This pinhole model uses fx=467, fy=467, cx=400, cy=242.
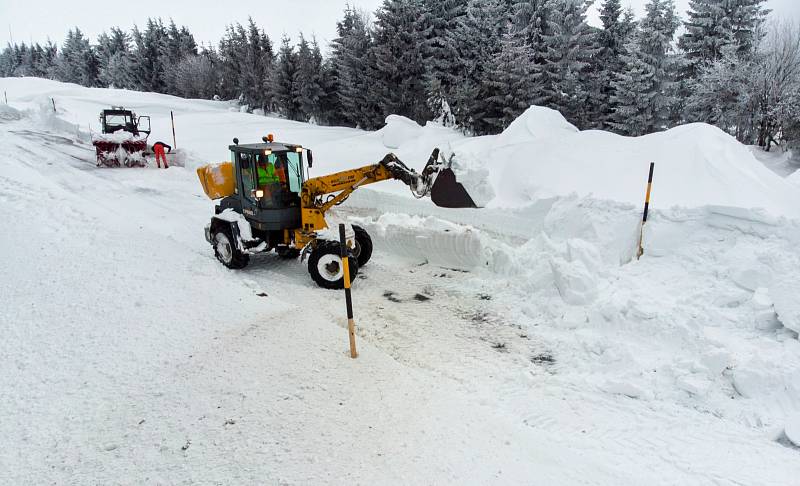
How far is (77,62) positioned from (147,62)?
1468 centimetres

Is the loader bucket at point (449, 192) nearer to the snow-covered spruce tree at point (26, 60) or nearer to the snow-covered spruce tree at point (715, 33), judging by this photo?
the snow-covered spruce tree at point (715, 33)

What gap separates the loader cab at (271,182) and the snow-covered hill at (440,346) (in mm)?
966

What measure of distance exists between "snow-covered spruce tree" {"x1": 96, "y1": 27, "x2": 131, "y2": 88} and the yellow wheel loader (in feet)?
191

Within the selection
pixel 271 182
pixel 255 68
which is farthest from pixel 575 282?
pixel 255 68

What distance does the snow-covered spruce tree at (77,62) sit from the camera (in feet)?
199

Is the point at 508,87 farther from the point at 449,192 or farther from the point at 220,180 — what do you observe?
the point at 220,180

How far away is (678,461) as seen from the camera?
353 cm

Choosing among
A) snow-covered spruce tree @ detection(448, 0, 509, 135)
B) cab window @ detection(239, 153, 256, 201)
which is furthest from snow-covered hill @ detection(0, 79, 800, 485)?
snow-covered spruce tree @ detection(448, 0, 509, 135)

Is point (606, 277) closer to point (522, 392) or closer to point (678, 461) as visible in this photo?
point (522, 392)

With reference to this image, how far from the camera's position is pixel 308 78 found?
3136cm

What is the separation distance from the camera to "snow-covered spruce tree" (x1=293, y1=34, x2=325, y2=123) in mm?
31297

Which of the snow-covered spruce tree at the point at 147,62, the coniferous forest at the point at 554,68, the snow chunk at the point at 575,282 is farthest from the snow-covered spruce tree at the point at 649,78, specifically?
the snow-covered spruce tree at the point at 147,62

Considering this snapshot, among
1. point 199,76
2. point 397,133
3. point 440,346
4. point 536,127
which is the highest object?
point 199,76

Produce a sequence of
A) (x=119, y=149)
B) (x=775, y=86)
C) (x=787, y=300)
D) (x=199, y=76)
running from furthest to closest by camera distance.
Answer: (x=199, y=76) → (x=775, y=86) → (x=119, y=149) → (x=787, y=300)
